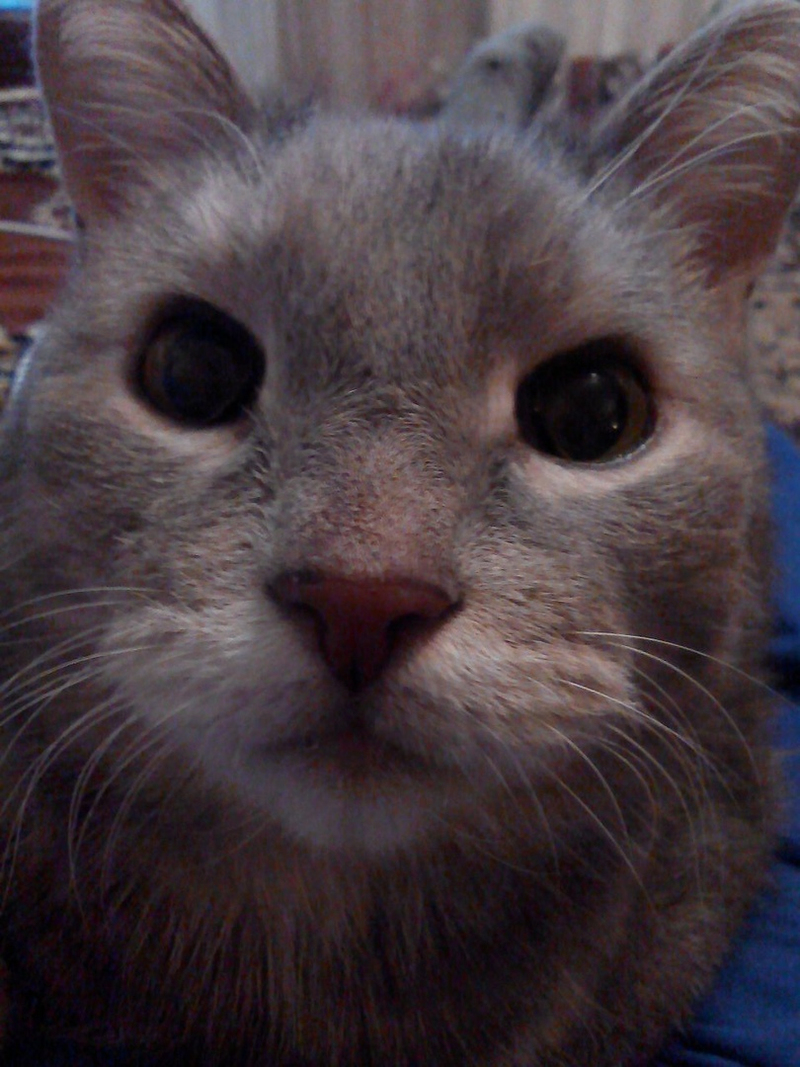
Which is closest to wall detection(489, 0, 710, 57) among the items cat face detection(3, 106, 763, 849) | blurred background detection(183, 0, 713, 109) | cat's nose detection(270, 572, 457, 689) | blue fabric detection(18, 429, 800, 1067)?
blurred background detection(183, 0, 713, 109)

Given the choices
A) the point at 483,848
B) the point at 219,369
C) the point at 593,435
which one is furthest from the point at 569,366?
the point at 483,848

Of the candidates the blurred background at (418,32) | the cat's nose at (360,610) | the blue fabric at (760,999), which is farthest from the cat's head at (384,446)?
the blurred background at (418,32)

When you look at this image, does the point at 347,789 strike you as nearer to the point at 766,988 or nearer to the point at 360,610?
the point at 360,610

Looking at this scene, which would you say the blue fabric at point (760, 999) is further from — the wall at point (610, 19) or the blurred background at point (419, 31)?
the wall at point (610, 19)

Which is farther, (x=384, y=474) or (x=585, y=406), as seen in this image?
(x=585, y=406)

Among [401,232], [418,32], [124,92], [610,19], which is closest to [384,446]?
[401,232]

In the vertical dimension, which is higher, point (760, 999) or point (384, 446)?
point (384, 446)

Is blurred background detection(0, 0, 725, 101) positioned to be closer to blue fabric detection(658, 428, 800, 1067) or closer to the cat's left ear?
the cat's left ear
